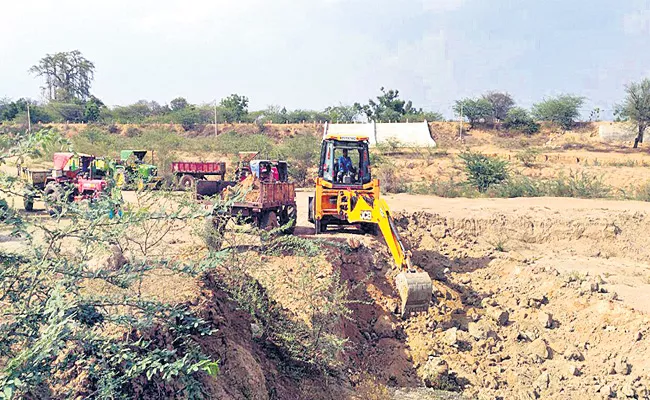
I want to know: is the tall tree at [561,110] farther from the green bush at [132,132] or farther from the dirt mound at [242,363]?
Result: the dirt mound at [242,363]

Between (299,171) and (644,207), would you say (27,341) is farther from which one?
(299,171)

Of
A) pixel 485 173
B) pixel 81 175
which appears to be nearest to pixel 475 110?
pixel 485 173

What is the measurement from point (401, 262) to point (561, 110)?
45.4 metres

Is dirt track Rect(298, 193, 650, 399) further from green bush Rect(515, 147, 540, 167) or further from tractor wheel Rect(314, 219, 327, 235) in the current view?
green bush Rect(515, 147, 540, 167)

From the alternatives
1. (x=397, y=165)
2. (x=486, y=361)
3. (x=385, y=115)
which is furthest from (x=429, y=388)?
(x=385, y=115)

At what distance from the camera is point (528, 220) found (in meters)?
16.2

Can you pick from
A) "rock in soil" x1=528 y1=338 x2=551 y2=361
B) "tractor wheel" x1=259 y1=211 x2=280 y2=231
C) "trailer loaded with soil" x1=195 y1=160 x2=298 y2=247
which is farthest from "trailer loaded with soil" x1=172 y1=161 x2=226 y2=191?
"rock in soil" x1=528 y1=338 x2=551 y2=361

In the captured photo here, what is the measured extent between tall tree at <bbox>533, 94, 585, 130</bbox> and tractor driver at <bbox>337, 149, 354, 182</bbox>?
138 ft

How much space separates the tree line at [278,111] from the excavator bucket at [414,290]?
1441 inches

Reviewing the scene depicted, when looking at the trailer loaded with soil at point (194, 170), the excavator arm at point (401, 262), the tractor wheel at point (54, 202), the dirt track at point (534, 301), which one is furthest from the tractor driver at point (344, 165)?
the trailer loaded with soil at point (194, 170)

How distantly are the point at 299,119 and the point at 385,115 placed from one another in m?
10.8

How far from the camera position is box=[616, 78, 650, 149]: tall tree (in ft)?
130

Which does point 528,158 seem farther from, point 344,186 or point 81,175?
point 81,175

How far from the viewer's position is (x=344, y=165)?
40.5ft
